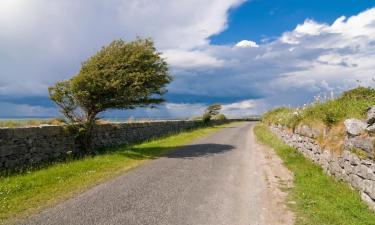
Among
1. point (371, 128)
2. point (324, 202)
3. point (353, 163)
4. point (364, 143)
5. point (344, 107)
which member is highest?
point (344, 107)

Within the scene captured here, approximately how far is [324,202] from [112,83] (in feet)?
41.2

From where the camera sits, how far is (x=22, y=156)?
15.0 m

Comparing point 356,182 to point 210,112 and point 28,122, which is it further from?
point 210,112

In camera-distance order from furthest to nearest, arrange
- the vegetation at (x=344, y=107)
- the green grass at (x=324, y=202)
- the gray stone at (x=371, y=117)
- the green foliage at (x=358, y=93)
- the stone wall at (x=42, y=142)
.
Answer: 1. the stone wall at (x=42, y=142)
2. the green foliage at (x=358, y=93)
3. the vegetation at (x=344, y=107)
4. the gray stone at (x=371, y=117)
5. the green grass at (x=324, y=202)

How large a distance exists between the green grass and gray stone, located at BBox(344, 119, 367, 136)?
1545mm

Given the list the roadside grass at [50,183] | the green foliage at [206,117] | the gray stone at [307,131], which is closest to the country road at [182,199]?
the roadside grass at [50,183]

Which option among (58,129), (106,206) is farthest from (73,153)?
(106,206)

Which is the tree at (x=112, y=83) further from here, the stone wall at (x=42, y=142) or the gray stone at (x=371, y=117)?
the gray stone at (x=371, y=117)

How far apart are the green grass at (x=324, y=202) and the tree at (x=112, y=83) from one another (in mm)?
10035

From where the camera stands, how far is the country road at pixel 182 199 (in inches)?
306

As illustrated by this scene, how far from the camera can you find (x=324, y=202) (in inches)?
352

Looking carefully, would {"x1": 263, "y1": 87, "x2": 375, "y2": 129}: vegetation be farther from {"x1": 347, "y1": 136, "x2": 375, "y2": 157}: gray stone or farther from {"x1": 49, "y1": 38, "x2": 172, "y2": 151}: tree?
{"x1": 49, "y1": 38, "x2": 172, "y2": 151}: tree

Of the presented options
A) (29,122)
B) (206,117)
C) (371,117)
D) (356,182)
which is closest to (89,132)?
(29,122)

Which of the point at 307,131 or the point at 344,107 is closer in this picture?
the point at 344,107
